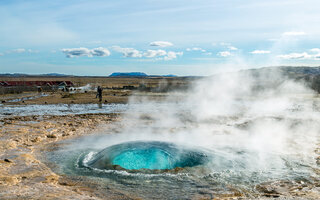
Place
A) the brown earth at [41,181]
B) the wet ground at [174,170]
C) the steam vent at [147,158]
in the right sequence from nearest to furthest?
the brown earth at [41,181] → the wet ground at [174,170] → the steam vent at [147,158]

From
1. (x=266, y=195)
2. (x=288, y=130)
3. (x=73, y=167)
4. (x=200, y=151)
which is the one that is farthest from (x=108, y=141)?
(x=288, y=130)

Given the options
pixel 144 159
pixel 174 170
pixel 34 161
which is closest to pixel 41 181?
pixel 34 161

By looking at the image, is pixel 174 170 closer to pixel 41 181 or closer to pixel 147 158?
pixel 147 158

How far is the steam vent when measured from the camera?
6.55 metres

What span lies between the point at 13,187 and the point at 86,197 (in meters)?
1.59

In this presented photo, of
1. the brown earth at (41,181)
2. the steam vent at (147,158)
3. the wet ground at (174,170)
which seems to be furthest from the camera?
the steam vent at (147,158)

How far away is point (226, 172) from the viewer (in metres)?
6.16

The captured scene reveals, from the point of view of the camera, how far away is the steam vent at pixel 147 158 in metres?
6.55

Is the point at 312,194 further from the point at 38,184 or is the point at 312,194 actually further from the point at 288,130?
the point at 288,130

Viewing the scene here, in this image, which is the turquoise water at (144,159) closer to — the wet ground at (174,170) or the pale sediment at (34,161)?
the wet ground at (174,170)

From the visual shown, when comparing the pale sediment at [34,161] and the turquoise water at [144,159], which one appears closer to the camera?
the pale sediment at [34,161]

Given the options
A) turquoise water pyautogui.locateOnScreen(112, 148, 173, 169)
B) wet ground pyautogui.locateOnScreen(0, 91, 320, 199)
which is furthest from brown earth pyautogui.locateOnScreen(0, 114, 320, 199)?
turquoise water pyautogui.locateOnScreen(112, 148, 173, 169)

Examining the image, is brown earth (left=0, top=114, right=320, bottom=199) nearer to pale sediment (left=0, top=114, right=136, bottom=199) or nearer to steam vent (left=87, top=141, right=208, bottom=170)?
pale sediment (left=0, top=114, right=136, bottom=199)

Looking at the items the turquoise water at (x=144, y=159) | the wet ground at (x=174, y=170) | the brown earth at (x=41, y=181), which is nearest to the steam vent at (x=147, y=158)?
the turquoise water at (x=144, y=159)
